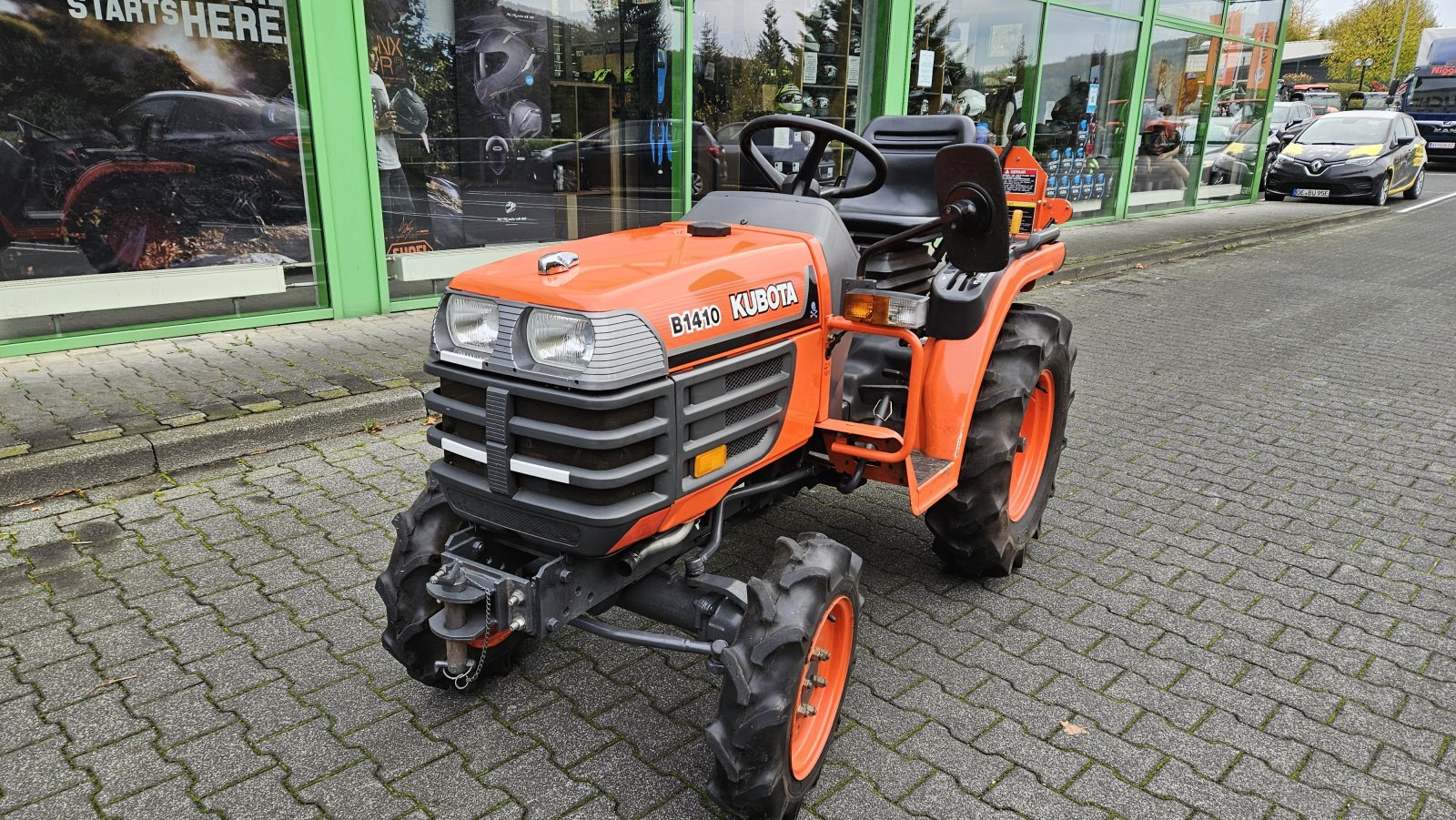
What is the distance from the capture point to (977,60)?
38.0 feet

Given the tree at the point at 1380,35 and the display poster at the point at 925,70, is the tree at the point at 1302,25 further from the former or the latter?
the display poster at the point at 925,70

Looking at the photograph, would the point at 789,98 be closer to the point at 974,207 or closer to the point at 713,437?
the point at 974,207

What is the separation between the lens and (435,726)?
107 inches

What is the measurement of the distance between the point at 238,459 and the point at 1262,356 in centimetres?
677

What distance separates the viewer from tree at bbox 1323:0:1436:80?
46.8 m

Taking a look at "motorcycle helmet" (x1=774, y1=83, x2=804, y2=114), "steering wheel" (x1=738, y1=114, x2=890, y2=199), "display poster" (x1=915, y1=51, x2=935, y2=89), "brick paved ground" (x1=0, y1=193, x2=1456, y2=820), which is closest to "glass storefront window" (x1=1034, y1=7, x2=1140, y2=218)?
"display poster" (x1=915, y1=51, x2=935, y2=89)

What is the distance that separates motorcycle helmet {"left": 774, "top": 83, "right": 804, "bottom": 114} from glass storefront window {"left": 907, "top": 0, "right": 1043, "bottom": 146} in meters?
1.49

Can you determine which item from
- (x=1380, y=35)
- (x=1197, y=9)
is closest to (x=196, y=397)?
(x=1197, y=9)

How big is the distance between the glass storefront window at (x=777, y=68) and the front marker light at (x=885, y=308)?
576 centimetres

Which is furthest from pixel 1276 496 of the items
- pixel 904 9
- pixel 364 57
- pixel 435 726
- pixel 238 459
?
pixel 904 9

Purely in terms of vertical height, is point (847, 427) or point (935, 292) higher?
point (935, 292)

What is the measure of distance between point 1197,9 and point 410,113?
12615 millimetres

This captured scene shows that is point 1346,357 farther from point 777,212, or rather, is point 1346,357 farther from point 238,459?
point 238,459

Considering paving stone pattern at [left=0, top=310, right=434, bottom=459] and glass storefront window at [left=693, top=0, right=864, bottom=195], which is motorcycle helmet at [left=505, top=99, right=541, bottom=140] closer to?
glass storefront window at [left=693, top=0, right=864, bottom=195]
